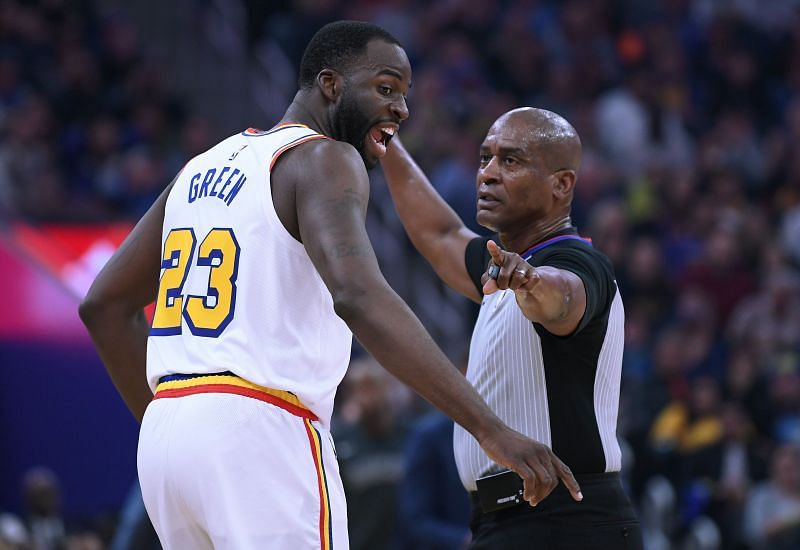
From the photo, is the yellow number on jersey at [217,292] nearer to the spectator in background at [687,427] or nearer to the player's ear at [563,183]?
the player's ear at [563,183]

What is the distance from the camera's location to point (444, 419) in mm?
7547

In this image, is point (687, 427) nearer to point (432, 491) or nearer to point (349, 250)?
point (432, 491)

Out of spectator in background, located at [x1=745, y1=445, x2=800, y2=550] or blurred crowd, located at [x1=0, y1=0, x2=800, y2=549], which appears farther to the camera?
blurred crowd, located at [x1=0, y1=0, x2=800, y2=549]

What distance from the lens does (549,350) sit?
14.7 feet

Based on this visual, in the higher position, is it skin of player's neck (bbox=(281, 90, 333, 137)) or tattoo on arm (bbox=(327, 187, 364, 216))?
skin of player's neck (bbox=(281, 90, 333, 137))

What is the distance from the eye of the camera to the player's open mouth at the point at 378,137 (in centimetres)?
423

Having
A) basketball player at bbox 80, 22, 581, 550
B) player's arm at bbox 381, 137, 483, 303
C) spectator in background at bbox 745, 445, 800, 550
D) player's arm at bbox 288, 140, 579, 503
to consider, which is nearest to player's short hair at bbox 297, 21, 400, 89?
basketball player at bbox 80, 22, 581, 550

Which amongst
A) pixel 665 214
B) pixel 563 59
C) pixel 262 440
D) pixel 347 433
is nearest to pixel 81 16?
pixel 563 59

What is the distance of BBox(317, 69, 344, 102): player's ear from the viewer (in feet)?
13.7

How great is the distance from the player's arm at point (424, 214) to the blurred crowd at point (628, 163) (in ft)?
7.63

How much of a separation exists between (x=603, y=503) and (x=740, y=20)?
1165cm

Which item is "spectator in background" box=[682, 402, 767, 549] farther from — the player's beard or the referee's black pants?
the player's beard

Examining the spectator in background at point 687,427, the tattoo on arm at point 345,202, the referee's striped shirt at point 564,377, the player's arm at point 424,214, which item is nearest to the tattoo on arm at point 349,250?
the tattoo on arm at point 345,202

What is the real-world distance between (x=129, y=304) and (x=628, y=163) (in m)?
9.83
